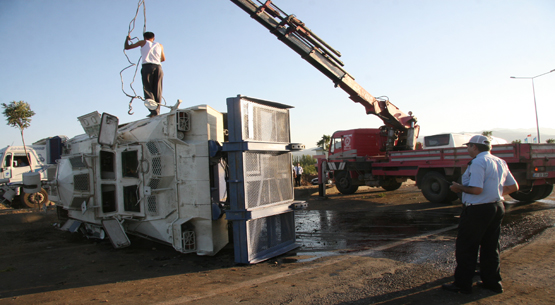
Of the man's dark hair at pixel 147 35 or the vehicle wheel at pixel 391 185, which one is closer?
the man's dark hair at pixel 147 35

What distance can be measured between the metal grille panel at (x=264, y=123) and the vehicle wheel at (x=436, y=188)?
6718mm

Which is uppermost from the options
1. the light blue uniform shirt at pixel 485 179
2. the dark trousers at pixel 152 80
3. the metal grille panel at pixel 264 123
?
the dark trousers at pixel 152 80

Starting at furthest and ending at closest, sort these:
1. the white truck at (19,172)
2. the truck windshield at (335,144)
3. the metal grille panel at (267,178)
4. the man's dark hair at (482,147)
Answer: the truck windshield at (335,144), the white truck at (19,172), the metal grille panel at (267,178), the man's dark hair at (482,147)

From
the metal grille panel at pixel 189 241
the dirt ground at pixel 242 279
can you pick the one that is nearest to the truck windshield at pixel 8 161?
the dirt ground at pixel 242 279

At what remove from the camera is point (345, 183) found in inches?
559

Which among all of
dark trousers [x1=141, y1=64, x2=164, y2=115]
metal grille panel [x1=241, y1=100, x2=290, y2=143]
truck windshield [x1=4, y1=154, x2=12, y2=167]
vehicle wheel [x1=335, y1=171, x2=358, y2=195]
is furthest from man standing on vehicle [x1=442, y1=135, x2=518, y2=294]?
truck windshield [x1=4, y1=154, x2=12, y2=167]

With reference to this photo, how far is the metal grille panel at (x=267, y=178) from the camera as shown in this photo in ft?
16.3

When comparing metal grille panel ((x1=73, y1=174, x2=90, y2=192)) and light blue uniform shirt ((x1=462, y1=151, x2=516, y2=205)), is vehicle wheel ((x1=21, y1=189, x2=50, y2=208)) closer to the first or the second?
metal grille panel ((x1=73, y1=174, x2=90, y2=192))

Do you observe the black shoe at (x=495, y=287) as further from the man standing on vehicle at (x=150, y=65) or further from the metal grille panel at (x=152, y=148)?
the man standing on vehicle at (x=150, y=65)

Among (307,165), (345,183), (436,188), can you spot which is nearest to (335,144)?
(345,183)

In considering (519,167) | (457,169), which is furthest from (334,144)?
(519,167)

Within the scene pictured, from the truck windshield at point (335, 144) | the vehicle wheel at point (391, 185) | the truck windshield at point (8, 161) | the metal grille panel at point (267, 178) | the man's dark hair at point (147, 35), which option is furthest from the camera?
the truck windshield at point (335, 144)

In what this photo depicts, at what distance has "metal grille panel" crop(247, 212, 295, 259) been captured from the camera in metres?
4.97

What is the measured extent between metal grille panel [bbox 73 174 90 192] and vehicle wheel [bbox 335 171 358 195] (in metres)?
9.97
